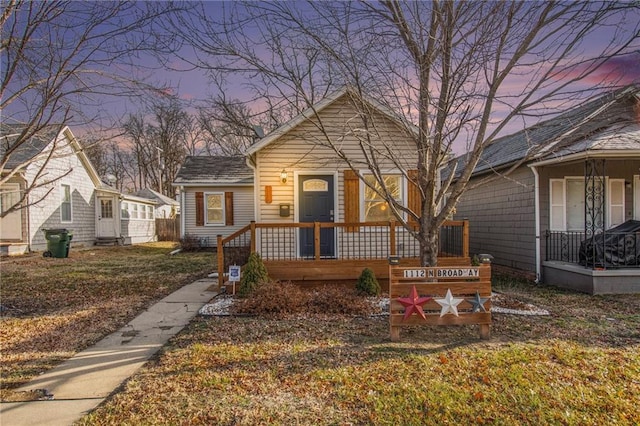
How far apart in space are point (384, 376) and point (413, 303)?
48.0 inches

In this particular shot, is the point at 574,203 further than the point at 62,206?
No

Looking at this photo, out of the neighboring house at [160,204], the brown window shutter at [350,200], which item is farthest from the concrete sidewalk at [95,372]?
the neighboring house at [160,204]

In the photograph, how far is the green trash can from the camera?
538 inches

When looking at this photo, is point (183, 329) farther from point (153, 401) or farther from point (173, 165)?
point (173, 165)

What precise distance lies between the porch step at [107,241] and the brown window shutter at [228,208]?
707cm

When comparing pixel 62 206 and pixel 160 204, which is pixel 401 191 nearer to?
pixel 62 206

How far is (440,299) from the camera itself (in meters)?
4.66

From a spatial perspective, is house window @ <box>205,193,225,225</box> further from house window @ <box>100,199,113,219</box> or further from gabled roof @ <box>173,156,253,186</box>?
house window @ <box>100,199,113,219</box>

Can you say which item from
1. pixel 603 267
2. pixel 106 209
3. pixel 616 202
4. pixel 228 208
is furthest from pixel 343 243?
pixel 106 209

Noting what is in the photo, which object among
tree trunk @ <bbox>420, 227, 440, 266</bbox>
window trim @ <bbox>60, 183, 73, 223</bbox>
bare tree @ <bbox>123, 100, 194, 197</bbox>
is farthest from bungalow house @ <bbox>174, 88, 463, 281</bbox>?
bare tree @ <bbox>123, 100, 194, 197</bbox>

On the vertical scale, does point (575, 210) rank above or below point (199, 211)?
below

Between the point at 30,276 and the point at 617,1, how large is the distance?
42.6 ft

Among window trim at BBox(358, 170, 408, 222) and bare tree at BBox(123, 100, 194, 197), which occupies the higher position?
bare tree at BBox(123, 100, 194, 197)

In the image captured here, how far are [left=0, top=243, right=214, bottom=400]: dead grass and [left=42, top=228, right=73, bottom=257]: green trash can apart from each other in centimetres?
49
